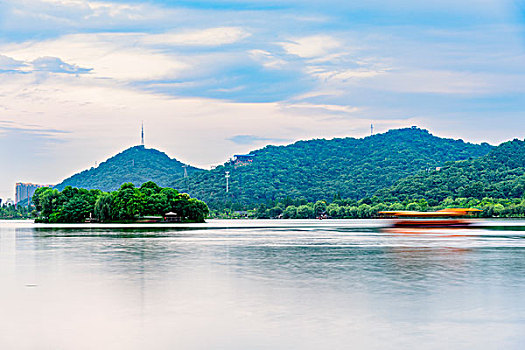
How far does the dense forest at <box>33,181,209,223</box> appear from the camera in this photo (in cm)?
11706

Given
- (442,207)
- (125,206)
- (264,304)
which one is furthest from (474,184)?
(264,304)

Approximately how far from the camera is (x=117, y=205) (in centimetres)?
11731

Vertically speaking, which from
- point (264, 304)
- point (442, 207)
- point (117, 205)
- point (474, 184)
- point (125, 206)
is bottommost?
point (264, 304)

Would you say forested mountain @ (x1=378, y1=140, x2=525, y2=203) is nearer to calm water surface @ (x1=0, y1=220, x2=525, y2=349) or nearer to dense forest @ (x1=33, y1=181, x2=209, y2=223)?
dense forest @ (x1=33, y1=181, x2=209, y2=223)

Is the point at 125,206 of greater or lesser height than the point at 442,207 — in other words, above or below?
above

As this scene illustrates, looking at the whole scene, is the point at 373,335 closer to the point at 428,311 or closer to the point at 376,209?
the point at 428,311

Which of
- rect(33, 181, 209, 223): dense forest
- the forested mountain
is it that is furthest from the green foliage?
rect(33, 181, 209, 223): dense forest

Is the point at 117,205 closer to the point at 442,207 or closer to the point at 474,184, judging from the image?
the point at 442,207

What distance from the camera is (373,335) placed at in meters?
12.9

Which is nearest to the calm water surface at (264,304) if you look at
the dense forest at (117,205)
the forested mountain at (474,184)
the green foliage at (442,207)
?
the dense forest at (117,205)

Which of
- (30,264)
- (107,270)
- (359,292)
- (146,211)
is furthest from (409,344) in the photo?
(146,211)

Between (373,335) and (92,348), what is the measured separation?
5.71 m

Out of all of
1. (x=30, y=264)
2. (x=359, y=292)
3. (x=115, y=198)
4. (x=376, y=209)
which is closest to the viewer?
(x=359, y=292)

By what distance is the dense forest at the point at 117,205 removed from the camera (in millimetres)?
117062
